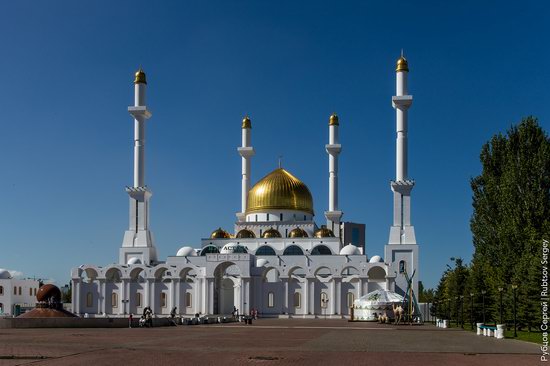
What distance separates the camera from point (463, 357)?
19.4 meters

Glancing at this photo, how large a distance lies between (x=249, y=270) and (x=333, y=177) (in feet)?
59.6

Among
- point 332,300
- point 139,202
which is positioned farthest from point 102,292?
point 332,300

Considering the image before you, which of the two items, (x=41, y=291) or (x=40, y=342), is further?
(x=41, y=291)

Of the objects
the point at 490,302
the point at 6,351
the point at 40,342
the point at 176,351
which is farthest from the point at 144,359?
the point at 490,302

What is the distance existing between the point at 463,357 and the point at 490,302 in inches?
1044

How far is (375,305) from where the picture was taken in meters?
50.6

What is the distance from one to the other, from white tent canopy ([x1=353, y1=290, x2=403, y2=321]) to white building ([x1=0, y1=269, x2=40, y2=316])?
4013 centimetres

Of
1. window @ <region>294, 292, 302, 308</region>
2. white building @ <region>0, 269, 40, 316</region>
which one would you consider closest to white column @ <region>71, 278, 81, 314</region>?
white building @ <region>0, 269, 40, 316</region>

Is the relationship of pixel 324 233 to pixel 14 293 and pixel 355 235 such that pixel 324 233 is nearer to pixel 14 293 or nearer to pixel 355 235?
pixel 14 293

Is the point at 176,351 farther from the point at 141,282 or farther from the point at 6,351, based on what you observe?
the point at 141,282

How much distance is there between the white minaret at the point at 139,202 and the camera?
66.7 meters

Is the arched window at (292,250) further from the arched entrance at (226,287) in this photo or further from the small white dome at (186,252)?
the small white dome at (186,252)

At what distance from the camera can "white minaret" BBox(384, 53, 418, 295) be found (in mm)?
61000

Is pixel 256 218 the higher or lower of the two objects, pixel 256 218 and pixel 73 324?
the higher
